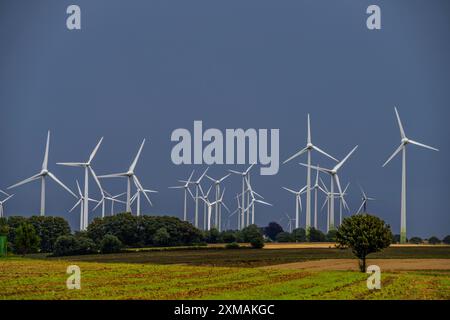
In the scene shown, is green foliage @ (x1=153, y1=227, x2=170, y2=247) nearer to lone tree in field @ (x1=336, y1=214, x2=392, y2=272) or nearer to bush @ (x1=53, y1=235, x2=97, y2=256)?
bush @ (x1=53, y1=235, x2=97, y2=256)

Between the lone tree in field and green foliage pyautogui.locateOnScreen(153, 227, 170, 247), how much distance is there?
80.2 m

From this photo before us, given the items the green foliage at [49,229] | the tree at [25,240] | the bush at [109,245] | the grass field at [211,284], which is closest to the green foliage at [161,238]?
the bush at [109,245]

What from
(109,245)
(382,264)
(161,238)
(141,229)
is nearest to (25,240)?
(109,245)

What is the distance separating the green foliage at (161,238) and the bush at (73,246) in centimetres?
1735

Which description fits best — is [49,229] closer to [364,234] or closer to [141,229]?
[141,229]

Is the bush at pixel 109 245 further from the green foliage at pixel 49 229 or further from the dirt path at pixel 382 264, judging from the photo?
the dirt path at pixel 382 264

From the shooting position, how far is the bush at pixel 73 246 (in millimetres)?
159250

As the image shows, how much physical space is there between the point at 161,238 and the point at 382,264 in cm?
6900

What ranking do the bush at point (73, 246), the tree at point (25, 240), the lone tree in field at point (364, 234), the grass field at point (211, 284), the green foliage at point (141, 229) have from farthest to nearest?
the green foliage at point (141, 229) < the bush at point (73, 246) < the tree at point (25, 240) < the lone tree in field at point (364, 234) < the grass field at point (211, 284)

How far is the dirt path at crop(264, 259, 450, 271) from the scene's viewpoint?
357 feet

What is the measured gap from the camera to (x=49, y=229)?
7495 inches
